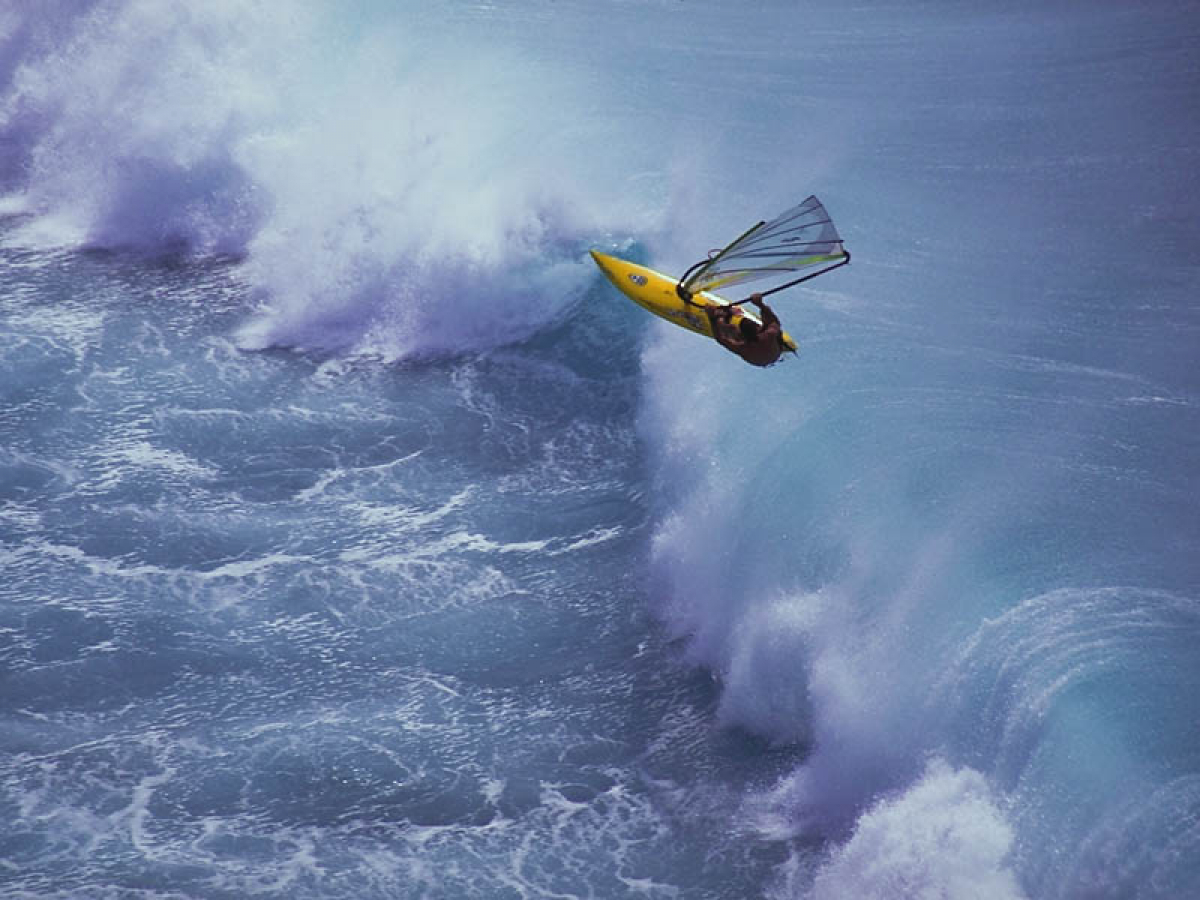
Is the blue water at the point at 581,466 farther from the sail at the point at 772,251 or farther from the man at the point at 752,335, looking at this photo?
the sail at the point at 772,251

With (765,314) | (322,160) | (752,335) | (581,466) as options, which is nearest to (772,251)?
(752,335)

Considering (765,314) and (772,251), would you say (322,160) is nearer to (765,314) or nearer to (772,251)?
(772,251)

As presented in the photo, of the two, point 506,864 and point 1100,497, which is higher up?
point 1100,497

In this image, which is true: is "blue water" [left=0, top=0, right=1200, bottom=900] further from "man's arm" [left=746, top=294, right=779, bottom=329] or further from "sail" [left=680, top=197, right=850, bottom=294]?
"man's arm" [left=746, top=294, right=779, bottom=329]

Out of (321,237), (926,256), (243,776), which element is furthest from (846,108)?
(243,776)

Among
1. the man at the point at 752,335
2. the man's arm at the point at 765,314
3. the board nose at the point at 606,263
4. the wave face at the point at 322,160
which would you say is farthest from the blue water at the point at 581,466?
the man's arm at the point at 765,314

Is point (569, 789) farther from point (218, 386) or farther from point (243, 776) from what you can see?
point (218, 386)
